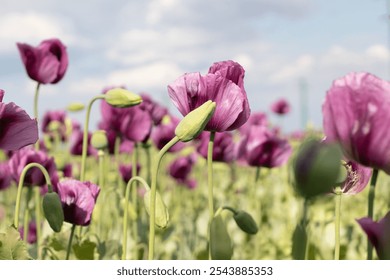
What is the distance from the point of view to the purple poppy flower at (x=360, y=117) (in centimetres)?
50

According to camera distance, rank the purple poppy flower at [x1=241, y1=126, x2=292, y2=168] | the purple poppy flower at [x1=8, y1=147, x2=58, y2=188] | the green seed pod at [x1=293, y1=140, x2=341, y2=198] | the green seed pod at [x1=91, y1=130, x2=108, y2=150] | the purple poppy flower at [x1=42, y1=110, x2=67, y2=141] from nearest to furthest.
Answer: the green seed pod at [x1=293, y1=140, x2=341, y2=198], the purple poppy flower at [x1=8, y1=147, x2=58, y2=188], the green seed pod at [x1=91, y1=130, x2=108, y2=150], the purple poppy flower at [x1=241, y1=126, x2=292, y2=168], the purple poppy flower at [x1=42, y1=110, x2=67, y2=141]

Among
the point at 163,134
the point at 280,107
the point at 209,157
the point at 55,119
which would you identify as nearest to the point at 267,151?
the point at 163,134

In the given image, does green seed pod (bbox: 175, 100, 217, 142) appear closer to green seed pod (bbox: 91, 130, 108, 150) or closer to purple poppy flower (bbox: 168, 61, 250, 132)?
purple poppy flower (bbox: 168, 61, 250, 132)

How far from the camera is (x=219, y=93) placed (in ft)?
2.28

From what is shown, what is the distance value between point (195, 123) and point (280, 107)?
413cm

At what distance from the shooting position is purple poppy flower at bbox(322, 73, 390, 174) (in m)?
0.50

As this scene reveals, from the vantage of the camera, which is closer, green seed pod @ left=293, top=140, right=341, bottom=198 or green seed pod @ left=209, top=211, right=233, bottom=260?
green seed pod @ left=293, top=140, right=341, bottom=198

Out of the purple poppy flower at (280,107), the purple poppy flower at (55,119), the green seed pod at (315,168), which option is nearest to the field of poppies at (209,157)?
the green seed pod at (315,168)

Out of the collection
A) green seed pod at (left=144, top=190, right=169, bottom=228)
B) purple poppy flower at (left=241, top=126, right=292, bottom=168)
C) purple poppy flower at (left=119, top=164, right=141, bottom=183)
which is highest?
purple poppy flower at (left=241, top=126, right=292, bottom=168)

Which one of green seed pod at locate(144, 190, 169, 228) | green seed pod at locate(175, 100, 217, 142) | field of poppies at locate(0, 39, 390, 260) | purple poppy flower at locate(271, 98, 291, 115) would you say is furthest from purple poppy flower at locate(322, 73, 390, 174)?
purple poppy flower at locate(271, 98, 291, 115)

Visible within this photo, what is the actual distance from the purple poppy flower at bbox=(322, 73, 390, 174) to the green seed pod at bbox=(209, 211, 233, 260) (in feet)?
0.65

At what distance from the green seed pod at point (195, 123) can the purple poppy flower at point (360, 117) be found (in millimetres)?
150

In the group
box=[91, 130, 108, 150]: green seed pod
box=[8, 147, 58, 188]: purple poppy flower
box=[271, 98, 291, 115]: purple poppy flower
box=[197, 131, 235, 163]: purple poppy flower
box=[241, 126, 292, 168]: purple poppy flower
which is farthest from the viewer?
box=[271, 98, 291, 115]: purple poppy flower

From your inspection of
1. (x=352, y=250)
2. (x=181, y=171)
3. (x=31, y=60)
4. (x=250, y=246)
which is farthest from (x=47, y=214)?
(x=181, y=171)
